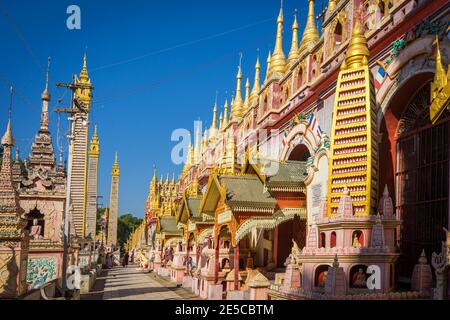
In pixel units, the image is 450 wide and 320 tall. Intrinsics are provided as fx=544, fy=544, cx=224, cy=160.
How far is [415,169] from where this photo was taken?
50.5 feet

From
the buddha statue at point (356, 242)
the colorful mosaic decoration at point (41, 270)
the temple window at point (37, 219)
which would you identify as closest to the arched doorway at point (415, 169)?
the buddha statue at point (356, 242)

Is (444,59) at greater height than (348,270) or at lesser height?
greater

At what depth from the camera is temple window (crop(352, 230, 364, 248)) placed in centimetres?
1299

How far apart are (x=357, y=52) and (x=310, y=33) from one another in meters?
10.3

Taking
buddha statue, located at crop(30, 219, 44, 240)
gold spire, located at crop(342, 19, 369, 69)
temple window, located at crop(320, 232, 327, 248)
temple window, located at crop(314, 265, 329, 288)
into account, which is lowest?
temple window, located at crop(314, 265, 329, 288)

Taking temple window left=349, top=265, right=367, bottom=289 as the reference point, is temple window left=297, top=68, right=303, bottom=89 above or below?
above

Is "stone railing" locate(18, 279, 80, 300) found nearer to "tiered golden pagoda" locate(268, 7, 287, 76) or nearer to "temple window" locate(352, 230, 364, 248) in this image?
"temple window" locate(352, 230, 364, 248)

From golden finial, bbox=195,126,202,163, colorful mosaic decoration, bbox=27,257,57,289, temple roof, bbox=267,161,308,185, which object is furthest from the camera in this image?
golden finial, bbox=195,126,202,163

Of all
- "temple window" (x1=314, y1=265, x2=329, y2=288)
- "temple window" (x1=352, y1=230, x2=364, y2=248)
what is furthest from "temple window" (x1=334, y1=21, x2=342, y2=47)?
"temple window" (x1=314, y1=265, x2=329, y2=288)

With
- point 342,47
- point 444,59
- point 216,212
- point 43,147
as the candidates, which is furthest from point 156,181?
point 444,59

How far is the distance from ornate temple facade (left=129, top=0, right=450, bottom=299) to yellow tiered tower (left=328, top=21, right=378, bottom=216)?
0.09ft
